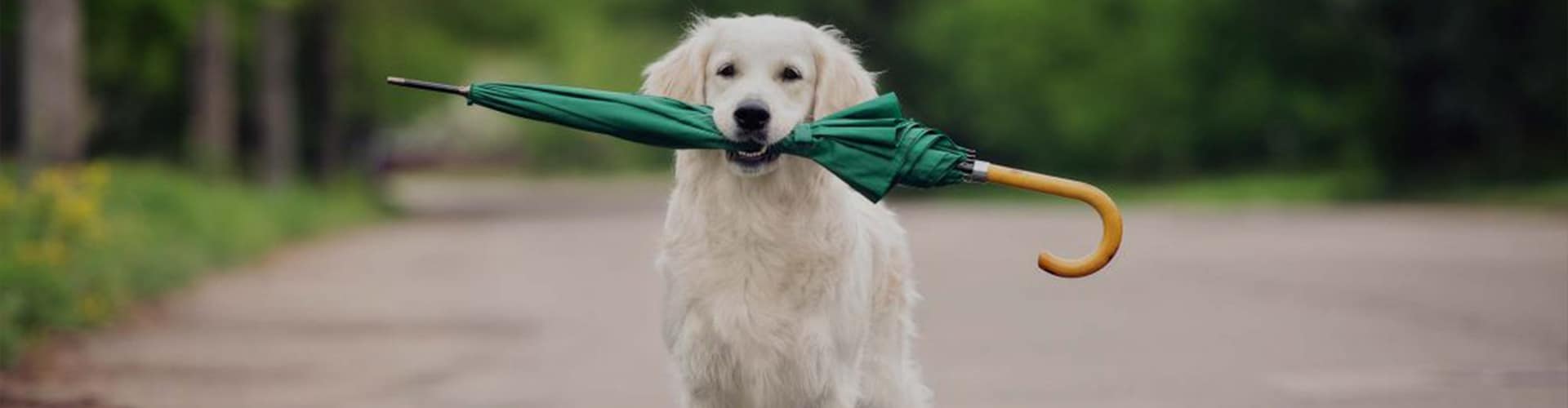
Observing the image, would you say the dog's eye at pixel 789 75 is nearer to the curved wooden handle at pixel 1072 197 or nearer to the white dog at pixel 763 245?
the white dog at pixel 763 245

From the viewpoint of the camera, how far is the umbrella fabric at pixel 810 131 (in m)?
6.28

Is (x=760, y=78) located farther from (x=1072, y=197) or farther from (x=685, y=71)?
(x=1072, y=197)

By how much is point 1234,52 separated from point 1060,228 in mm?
26534

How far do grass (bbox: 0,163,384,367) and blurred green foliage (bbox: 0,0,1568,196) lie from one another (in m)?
2.17

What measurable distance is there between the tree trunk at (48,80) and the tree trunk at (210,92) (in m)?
10.9

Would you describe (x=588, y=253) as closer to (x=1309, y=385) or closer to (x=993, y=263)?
(x=993, y=263)

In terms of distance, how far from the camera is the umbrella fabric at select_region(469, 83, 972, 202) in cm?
628

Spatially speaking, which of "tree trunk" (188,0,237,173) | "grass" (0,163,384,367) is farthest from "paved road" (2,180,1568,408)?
"tree trunk" (188,0,237,173)

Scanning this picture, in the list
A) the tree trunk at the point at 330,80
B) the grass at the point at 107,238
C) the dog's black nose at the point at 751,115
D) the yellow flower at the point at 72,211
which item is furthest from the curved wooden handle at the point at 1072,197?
the tree trunk at the point at 330,80

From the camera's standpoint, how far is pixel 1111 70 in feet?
195

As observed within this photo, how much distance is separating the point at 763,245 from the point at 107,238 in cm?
1188

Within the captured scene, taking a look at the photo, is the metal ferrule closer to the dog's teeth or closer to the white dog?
the white dog

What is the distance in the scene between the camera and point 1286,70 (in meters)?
53.1

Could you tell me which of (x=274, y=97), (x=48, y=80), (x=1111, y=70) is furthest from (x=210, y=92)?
(x=1111, y=70)
